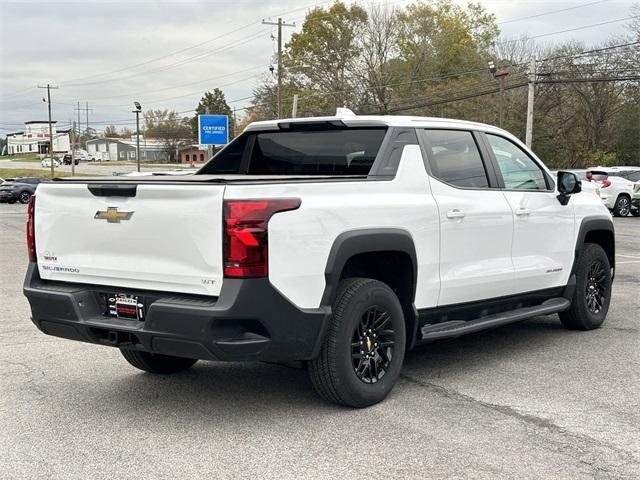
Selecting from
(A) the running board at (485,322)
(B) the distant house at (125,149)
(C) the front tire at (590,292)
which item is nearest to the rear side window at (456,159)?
(A) the running board at (485,322)

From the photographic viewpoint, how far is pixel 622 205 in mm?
24422

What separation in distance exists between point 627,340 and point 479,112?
157ft

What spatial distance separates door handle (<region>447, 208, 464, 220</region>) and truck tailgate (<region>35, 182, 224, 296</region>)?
1.85m

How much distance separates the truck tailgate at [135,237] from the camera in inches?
159

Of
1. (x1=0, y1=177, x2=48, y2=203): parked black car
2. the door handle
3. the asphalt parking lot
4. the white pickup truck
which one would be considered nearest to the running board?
the white pickup truck

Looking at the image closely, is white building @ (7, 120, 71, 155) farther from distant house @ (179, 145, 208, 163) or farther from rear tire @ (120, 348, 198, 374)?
rear tire @ (120, 348, 198, 374)

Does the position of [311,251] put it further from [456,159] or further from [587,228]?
[587,228]

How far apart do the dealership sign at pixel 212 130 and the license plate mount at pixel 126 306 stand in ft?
121

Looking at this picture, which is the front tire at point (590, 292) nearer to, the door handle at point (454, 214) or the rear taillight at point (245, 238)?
the door handle at point (454, 214)

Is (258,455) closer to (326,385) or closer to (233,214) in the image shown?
(326,385)

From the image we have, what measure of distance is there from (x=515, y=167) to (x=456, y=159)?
0.88m

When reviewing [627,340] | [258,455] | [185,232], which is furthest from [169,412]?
[627,340]

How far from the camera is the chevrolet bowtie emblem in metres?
4.35

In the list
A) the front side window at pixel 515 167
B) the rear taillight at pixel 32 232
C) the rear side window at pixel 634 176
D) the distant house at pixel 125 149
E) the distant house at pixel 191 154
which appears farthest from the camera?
the distant house at pixel 125 149
